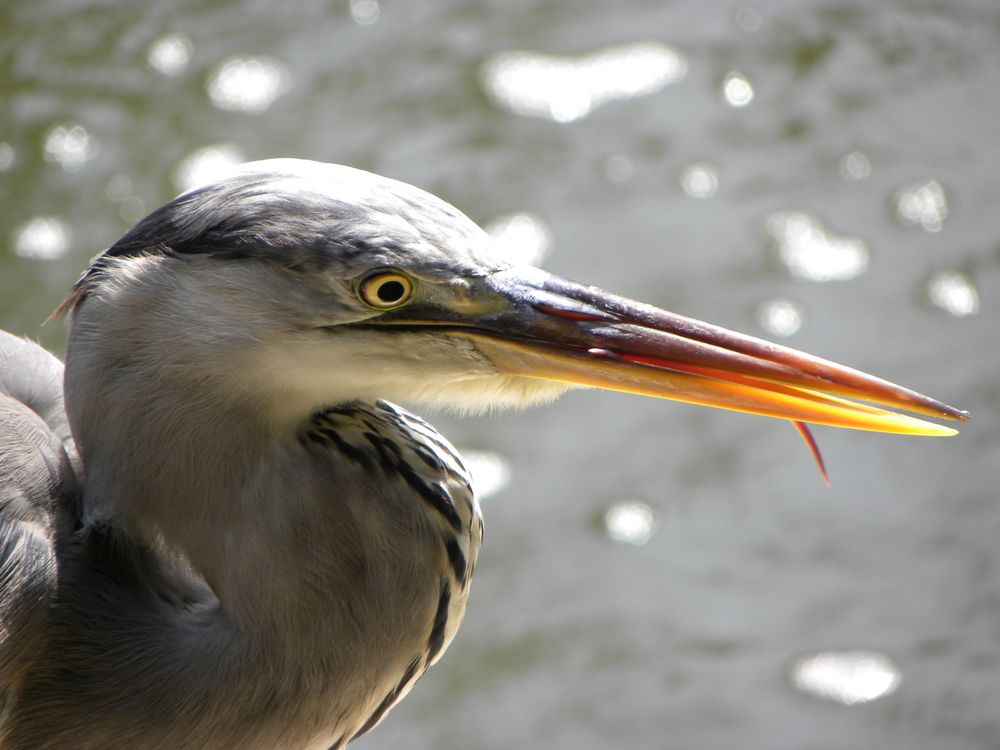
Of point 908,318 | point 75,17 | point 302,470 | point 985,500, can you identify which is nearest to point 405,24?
point 75,17

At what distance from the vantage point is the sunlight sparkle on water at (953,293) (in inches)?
156

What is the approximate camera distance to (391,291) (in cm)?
159

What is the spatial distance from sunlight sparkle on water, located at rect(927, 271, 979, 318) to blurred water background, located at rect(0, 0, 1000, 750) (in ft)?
0.04

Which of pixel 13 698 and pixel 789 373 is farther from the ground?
pixel 789 373

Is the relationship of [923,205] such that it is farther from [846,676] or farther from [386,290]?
[386,290]

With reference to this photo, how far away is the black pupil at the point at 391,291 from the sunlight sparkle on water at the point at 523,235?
101 inches

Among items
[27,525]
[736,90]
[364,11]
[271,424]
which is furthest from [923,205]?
[27,525]

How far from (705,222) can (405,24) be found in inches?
65.3

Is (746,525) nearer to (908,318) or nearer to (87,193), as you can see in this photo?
(908,318)

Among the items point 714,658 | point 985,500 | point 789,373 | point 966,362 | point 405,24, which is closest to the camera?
point 789,373

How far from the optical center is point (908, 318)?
3955 millimetres

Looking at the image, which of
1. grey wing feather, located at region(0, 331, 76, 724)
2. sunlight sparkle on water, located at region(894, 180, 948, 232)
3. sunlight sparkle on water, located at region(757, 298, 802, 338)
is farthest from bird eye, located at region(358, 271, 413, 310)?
sunlight sparkle on water, located at region(894, 180, 948, 232)

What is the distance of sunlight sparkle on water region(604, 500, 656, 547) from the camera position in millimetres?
3531

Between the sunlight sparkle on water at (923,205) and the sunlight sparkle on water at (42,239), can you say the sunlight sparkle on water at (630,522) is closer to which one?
the sunlight sparkle on water at (923,205)
